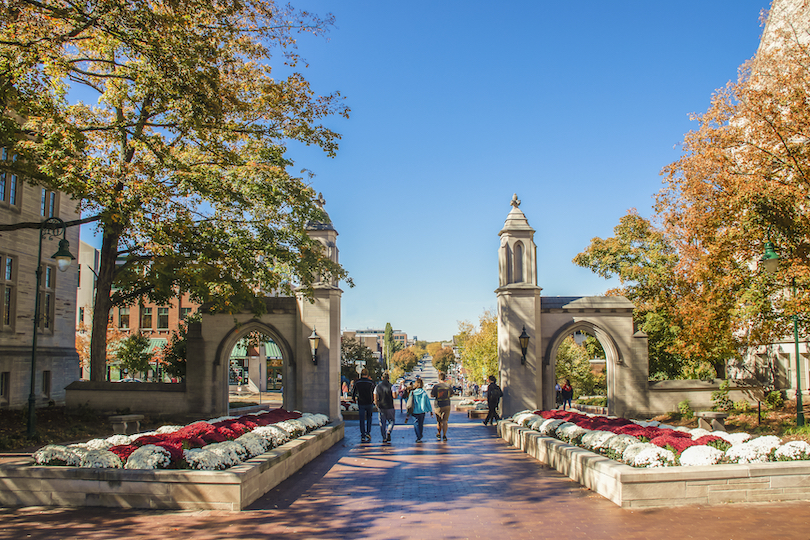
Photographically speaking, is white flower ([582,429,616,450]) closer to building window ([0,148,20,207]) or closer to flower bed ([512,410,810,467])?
flower bed ([512,410,810,467])

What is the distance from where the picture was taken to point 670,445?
9.03 m

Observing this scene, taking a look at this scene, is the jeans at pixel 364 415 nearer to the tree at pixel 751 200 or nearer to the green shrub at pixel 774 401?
the tree at pixel 751 200

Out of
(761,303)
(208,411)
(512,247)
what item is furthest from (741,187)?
(208,411)

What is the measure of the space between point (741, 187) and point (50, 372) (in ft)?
77.0

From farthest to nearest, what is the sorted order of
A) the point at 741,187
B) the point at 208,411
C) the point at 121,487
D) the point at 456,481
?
the point at 208,411
the point at 741,187
the point at 456,481
the point at 121,487

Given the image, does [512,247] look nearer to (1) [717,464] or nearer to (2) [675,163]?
(2) [675,163]

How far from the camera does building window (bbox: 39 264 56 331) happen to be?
22.9m

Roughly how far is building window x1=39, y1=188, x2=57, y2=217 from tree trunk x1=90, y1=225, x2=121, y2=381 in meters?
5.89

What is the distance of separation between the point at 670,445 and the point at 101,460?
8.03 m

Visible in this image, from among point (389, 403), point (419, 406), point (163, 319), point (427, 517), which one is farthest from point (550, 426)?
point (163, 319)

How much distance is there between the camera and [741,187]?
13.9 meters

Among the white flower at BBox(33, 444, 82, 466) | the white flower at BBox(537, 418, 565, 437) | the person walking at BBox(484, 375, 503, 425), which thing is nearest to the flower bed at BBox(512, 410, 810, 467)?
the white flower at BBox(537, 418, 565, 437)

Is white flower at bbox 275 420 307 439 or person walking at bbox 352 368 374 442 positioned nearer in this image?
white flower at bbox 275 420 307 439

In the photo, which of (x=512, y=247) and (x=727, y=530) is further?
(x=512, y=247)
